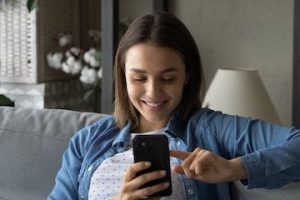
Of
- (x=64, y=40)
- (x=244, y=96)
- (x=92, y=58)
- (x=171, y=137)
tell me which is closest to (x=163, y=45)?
(x=171, y=137)

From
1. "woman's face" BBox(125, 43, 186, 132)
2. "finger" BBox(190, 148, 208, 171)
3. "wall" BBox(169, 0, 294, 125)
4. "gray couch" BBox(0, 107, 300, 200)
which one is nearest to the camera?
"finger" BBox(190, 148, 208, 171)

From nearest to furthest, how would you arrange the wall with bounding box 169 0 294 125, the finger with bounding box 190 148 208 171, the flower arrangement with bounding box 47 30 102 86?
1. the finger with bounding box 190 148 208 171
2. the wall with bounding box 169 0 294 125
3. the flower arrangement with bounding box 47 30 102 86

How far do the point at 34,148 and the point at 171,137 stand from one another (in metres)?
0.46

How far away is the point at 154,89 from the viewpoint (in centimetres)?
99

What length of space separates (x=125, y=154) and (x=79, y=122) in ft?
0.96

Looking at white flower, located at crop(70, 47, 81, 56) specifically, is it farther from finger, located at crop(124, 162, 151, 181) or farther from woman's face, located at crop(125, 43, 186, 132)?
finger, located at crop(124, 162, 151, 181)

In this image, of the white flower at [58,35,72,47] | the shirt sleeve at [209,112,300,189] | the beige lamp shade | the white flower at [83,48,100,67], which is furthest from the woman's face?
the white flower at [58,35,72,47]

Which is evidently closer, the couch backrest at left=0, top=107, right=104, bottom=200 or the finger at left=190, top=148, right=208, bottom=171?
the finger at left=190, top=148, right=208, bottom=171

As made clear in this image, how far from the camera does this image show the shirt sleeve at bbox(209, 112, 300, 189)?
87 cm

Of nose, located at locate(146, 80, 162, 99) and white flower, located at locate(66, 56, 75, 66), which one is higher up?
white flower, located at locate(66, 56, 75, 66)

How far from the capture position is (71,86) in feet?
7.59

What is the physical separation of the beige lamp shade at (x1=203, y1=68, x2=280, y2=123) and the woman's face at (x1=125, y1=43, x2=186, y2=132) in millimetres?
662

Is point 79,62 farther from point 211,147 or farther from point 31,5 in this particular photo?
point 211,147

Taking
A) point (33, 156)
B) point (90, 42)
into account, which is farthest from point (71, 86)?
point (33, 156)
